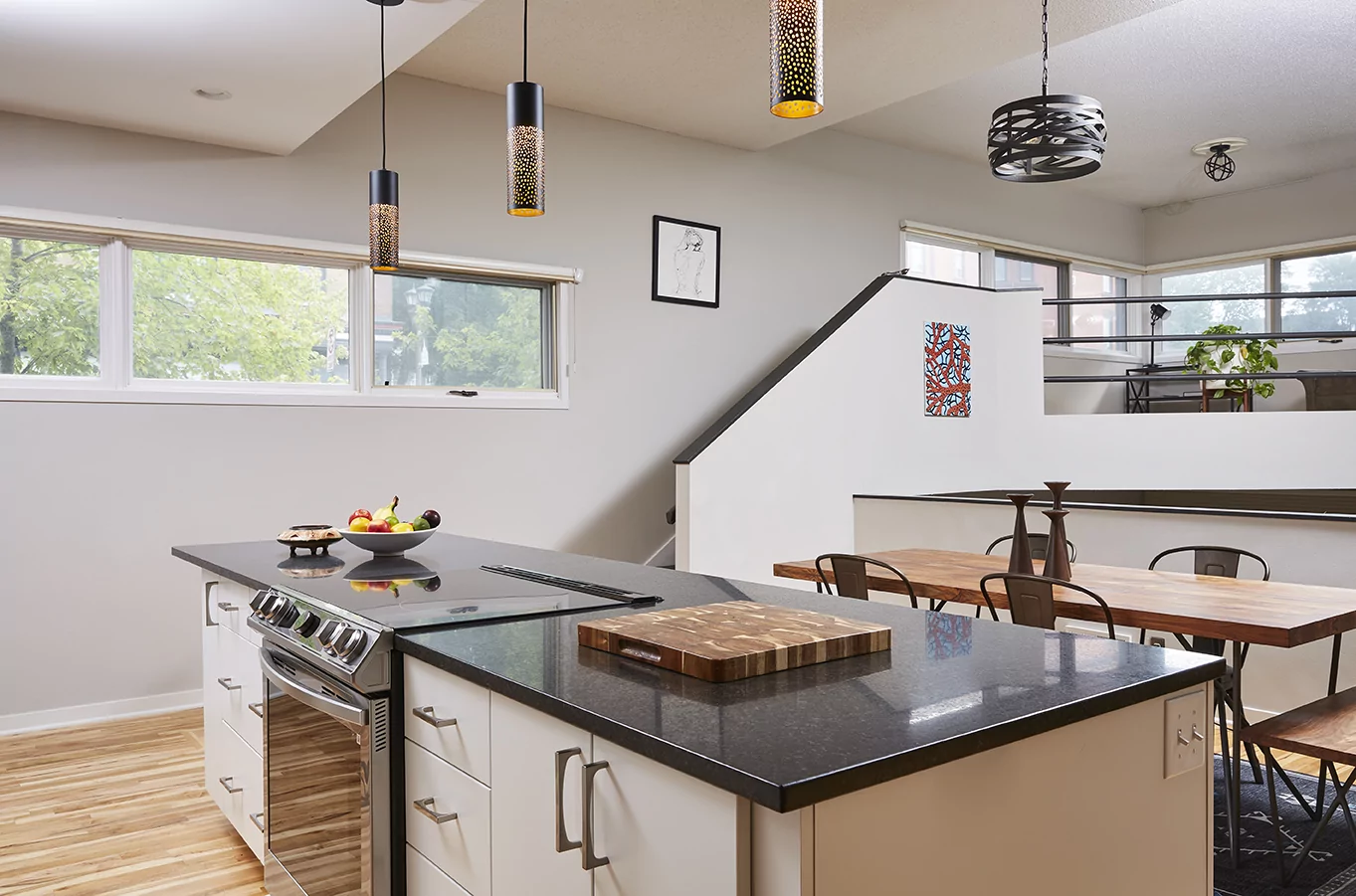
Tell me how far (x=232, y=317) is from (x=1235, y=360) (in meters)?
6.68

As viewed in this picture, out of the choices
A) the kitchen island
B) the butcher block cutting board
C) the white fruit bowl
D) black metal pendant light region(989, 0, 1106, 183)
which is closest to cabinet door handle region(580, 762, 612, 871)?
the kitchen island

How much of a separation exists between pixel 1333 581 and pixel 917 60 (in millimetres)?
2867

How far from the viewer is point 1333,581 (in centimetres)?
367

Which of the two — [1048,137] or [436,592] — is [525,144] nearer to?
[436,592]

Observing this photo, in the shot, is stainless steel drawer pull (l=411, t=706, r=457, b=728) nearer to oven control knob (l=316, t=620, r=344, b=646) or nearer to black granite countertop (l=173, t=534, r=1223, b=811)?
black granite countertop (l=173, t=534, r=1223, b=811)

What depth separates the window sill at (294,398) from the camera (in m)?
4.12

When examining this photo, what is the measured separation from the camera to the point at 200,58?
10.8 ft

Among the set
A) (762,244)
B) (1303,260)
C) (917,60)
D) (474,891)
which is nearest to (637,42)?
(917,60)

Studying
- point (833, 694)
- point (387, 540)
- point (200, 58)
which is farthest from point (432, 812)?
point (200, 58)

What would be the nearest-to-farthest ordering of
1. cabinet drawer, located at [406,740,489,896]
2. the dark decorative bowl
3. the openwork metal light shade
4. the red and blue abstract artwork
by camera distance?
Result: cabinet drawer, located at [406,740,489,896]
the dark decorative bowl
the red and blue abstract artwork
the openwork metal light shade

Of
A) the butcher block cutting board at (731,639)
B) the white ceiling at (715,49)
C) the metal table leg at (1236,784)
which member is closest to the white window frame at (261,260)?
the white ceiling at (715,49)

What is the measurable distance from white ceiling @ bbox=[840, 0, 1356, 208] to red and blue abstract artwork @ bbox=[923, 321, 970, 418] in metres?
1.46

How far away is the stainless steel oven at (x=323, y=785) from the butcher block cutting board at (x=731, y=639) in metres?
0.50

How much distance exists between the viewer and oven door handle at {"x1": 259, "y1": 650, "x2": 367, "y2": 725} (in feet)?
5.98
